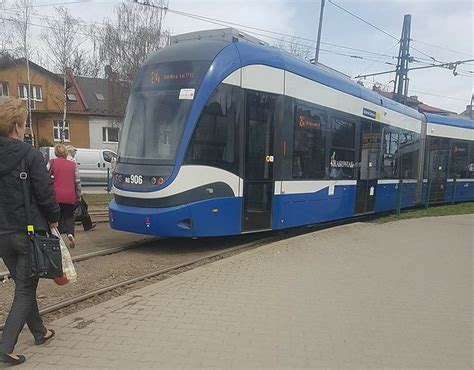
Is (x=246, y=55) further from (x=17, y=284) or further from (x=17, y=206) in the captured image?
(x=17, y=284)

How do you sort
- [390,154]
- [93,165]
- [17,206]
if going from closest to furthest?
[17,206]
[390,154]
[93,165]

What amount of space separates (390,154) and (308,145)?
15.9ft

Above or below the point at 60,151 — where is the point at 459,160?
below

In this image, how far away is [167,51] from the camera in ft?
24.0

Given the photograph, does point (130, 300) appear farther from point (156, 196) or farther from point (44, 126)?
point (44, 126)

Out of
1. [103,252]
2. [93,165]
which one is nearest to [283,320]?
[103,252]

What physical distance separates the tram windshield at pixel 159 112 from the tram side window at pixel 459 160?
1337cm

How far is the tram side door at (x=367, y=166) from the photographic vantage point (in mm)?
10773

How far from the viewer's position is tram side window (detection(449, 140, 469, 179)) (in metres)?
16.5

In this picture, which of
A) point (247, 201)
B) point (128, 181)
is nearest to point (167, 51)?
point (128, 181)

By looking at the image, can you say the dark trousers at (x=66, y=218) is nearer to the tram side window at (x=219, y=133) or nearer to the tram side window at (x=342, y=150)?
the tram side window at (x=219, y=133)

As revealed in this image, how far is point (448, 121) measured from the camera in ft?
52.7

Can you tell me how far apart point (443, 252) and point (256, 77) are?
478 cm

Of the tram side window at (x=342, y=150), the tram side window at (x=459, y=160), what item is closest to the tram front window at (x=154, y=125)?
the tram side window at (x=342, y=150)
